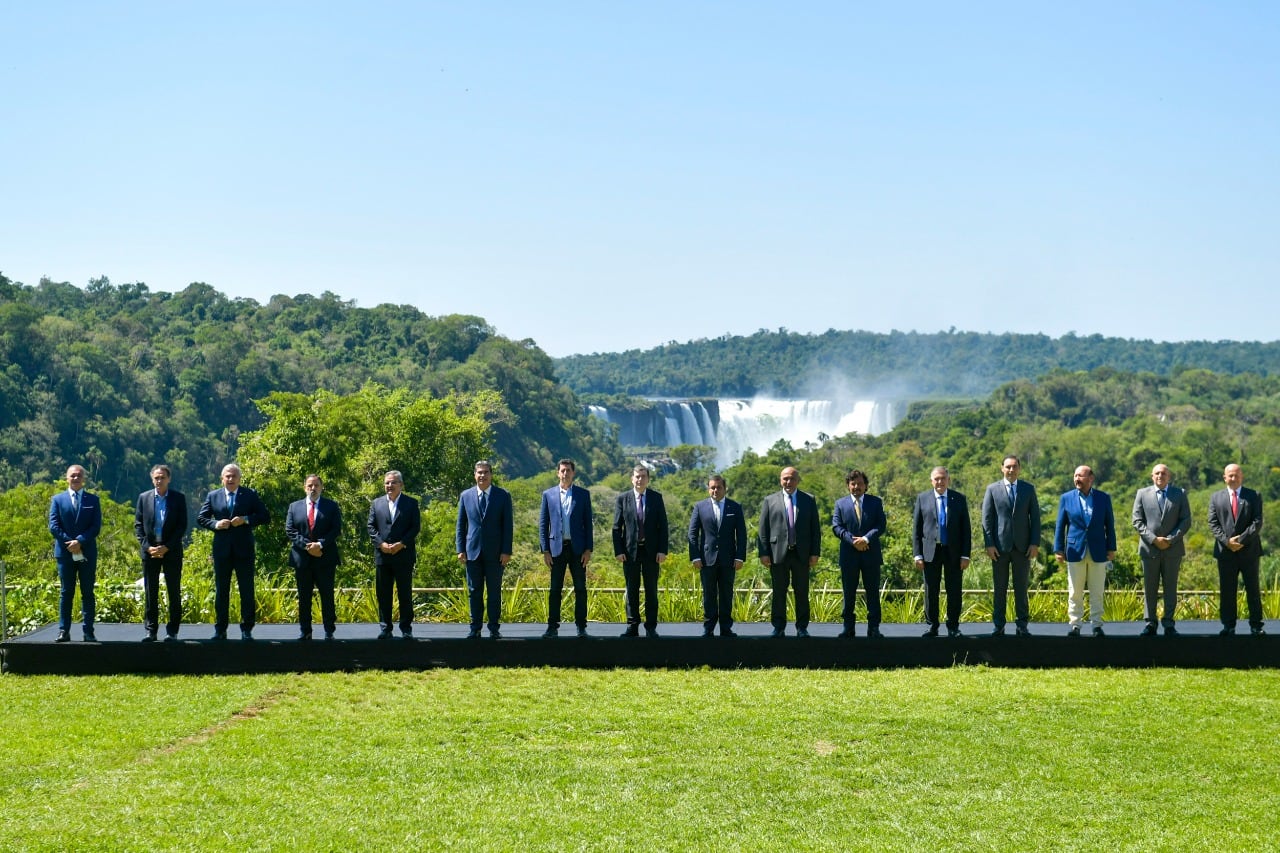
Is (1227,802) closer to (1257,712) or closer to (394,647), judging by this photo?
(1257,712)

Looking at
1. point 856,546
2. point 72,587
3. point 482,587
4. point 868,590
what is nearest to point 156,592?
point 72,587

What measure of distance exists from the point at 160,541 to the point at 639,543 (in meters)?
3.80

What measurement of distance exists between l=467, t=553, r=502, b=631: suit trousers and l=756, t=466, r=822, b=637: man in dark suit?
2.15 metres

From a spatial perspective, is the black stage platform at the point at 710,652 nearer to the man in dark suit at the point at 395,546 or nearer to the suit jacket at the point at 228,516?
the man in dark suit at the point at 395,546

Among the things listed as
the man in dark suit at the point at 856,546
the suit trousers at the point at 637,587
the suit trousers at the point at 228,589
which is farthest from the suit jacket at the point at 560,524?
the suit trousers at the point at 228,589

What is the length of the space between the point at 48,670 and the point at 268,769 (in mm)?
3696

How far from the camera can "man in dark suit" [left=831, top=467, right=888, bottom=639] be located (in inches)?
423

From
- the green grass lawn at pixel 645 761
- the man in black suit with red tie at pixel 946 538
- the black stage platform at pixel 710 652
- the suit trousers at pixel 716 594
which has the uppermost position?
the man in black suit with red tie at pixel 946 538

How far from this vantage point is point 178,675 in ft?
33.7

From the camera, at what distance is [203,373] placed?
7500 centimetres

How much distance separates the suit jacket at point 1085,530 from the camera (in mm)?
10805

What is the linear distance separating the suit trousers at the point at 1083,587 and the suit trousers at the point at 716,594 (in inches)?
110

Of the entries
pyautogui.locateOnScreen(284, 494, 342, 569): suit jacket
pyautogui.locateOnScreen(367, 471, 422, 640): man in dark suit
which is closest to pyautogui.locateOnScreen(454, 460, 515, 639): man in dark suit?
pyautogui.locateOnScreen(367, 471, 422, 640): man in dark suit

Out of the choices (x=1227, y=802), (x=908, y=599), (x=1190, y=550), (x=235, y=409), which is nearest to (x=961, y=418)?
(x=1190, y=550)
